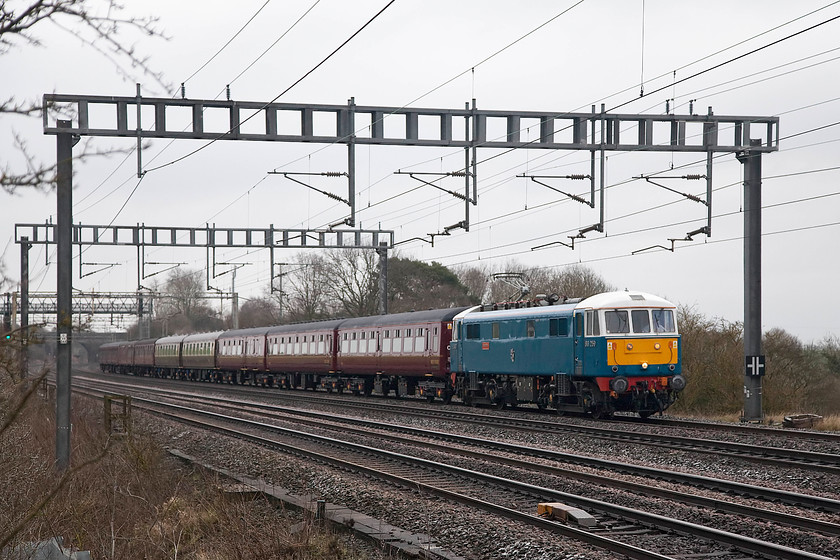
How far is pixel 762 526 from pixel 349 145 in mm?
12544

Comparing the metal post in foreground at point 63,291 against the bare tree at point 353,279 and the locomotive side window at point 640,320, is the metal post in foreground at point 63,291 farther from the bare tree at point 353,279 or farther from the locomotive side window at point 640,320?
the bare tree at point 353,279

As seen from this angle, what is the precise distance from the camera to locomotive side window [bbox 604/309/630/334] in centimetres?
2298

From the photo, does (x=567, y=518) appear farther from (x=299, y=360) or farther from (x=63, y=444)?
(x=299, y=360)

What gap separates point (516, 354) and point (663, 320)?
4.01m

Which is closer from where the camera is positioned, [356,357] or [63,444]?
[63,444]

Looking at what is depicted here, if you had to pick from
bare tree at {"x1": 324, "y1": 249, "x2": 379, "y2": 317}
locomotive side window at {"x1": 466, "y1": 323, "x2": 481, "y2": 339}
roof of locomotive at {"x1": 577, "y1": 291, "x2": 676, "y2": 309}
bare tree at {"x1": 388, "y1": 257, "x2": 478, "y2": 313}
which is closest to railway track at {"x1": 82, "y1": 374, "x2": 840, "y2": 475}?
locomotive side window at {"x1": 466, "y1": 323, "x2": 481, "y2": 339}

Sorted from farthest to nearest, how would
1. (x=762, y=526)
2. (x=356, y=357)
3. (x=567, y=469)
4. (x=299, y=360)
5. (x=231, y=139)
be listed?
1. (x=299, y=360)
2. (x=356, y=357)
3. (x=231, y=139)
4. (x=567, y=469)
5. (x=762, y=526)

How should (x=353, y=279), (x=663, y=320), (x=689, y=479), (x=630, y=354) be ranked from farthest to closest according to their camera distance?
(x=353, y=279) < (x=663, y=320) < (x=630, y=354) < (x=689, y=479)

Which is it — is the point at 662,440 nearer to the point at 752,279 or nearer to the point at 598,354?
the point at 598,354

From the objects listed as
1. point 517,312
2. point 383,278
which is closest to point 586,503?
point 517,312

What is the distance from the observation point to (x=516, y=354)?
25.9 metres

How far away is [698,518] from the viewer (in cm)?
1050

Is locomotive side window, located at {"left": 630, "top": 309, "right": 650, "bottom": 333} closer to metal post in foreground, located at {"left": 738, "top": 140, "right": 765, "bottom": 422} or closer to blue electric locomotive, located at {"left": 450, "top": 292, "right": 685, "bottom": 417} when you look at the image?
blue electric locomotive, located at {"left": 450, "top": 292, "right": 685, "bottom": 417}

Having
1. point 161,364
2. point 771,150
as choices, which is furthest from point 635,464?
point 161,364
